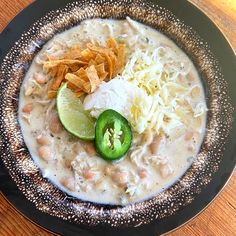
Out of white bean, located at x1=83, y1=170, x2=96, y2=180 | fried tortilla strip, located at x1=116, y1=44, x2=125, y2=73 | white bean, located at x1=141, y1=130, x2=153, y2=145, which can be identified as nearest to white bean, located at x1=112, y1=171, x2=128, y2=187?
white bean, located at x1=83, y1=170, x2=96, y2=180

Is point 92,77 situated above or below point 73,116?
above

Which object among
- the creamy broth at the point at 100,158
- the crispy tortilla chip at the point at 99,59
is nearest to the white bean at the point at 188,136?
the creamy broth at the point at 100,158

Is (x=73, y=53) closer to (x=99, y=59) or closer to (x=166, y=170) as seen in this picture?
(x=99, y=59)

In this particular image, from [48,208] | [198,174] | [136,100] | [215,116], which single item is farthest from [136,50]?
[48,208]

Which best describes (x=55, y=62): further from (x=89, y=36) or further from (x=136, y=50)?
(x=136, y=50)

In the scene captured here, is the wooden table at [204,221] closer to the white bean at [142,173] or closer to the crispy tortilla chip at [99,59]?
the white bean at [142,173]

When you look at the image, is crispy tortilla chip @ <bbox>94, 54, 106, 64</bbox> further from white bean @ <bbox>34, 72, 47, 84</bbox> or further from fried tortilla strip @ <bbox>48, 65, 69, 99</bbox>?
white bean @ <bbox>34, 72, 47, 84</bbox>

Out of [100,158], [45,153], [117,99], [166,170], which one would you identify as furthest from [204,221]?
[45,153]
